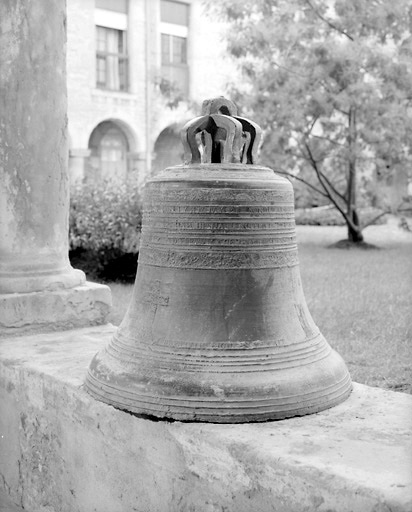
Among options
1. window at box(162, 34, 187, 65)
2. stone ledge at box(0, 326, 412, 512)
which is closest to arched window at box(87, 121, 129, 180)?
window at box(162, 34, 187, 65)

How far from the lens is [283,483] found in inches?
75.9

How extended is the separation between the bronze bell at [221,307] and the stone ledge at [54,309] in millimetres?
1123

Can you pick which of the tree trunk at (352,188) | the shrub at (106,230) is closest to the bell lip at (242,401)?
the shrub at (106,230)

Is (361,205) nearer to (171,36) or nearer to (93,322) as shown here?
(171,36)

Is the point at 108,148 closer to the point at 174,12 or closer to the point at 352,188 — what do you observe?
the point at 174,12

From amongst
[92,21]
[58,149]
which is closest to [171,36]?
[92,21]

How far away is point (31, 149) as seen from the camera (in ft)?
11.4

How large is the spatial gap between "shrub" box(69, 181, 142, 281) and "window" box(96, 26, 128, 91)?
9.25 m

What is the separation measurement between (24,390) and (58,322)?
70 centimetres

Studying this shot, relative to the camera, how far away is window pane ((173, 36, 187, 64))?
714 inches

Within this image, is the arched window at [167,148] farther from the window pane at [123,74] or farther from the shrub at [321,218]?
the shrub at [321,218]

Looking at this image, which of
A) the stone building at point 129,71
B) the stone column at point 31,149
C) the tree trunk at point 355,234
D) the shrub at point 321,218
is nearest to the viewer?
the stone column at point 31,149

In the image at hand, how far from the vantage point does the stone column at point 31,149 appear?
3414 mm

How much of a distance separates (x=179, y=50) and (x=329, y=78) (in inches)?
302
